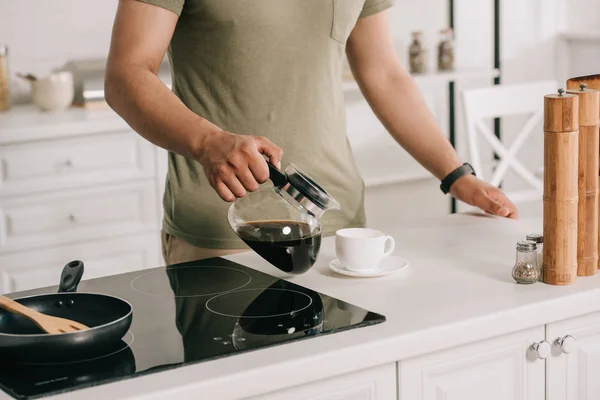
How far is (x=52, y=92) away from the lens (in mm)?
3270

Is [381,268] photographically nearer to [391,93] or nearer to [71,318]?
[71,318]

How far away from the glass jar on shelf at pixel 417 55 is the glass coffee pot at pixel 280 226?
2.52 metres

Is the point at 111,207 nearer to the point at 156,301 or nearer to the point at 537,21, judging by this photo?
the point at 156,301

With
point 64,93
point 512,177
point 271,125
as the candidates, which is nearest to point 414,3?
point 512,177

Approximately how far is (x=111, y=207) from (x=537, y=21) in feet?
7.90

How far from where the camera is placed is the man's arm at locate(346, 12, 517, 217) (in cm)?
206

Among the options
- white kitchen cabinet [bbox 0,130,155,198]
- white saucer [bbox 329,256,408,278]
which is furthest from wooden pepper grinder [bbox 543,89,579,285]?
white kitchen cabinet [bbox 0,130,155,198]

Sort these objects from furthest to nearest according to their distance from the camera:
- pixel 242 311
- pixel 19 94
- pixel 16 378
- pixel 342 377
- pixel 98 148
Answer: pixel 19 94, pixel 98 148, pixel 242 311, pixel 342 377, pixel 16 378

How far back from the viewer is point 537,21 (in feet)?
15.0

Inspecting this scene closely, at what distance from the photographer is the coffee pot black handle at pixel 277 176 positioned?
4.71ft

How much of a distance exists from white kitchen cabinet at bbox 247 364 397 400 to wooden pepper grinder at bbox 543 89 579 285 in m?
0.36

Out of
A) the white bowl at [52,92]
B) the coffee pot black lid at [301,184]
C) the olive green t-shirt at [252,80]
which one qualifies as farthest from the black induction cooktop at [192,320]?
the white bowl at [52,92]

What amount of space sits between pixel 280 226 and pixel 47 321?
43 cm

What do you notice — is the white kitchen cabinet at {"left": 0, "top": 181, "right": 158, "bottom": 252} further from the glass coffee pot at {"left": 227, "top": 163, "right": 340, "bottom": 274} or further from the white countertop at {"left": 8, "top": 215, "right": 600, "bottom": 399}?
the glass coffee pot at {"left": 227, "top": 163, "right": 340, "bottom": 274}
